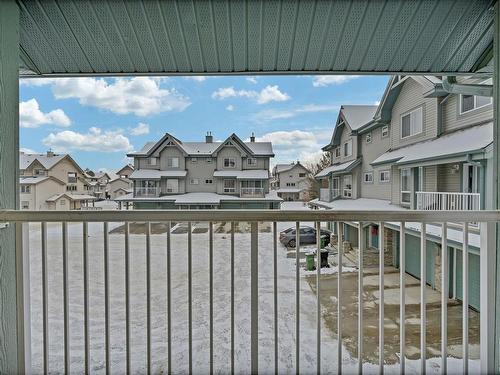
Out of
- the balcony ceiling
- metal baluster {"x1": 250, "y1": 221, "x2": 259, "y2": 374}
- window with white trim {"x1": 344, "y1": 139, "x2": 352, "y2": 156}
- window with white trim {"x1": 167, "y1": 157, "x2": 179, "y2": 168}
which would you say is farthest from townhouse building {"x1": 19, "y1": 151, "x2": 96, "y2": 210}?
window with white trim {"x1": 344, "y1": 139, "x2": 352, "y2": 156}

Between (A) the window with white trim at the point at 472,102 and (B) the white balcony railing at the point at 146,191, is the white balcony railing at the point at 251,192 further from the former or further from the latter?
(A) the window with white trim at the point at 472,102

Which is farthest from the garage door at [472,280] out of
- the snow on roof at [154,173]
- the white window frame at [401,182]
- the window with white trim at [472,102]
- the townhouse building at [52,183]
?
the townhouse building at [52,183]

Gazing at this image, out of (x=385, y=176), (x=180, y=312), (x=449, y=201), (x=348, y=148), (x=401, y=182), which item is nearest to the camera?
(x=449, y=201)

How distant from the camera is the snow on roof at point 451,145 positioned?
1489 mm

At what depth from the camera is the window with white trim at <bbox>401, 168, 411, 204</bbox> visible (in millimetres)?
1688

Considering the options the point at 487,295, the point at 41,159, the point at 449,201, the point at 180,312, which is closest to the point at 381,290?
the point at 487,295

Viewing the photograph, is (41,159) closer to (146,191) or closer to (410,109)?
(146,191)

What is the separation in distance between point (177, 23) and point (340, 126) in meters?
1.21

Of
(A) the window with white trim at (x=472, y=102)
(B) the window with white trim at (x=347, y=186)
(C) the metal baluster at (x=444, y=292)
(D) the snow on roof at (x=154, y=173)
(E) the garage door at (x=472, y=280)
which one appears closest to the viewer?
(C) the metal baluster at (x=444, y=292)

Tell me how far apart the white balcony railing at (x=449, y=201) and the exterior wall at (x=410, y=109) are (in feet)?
1.16

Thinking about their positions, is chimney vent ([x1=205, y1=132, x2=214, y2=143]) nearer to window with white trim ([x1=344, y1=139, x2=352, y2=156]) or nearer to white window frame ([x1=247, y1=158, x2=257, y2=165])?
white window frame ([x1=247, y1=158, x2=257, y2=165])

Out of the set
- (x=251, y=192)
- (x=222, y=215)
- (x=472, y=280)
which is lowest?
(x=472, y=280)

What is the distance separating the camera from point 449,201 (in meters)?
1.60

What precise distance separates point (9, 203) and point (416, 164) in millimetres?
2339
